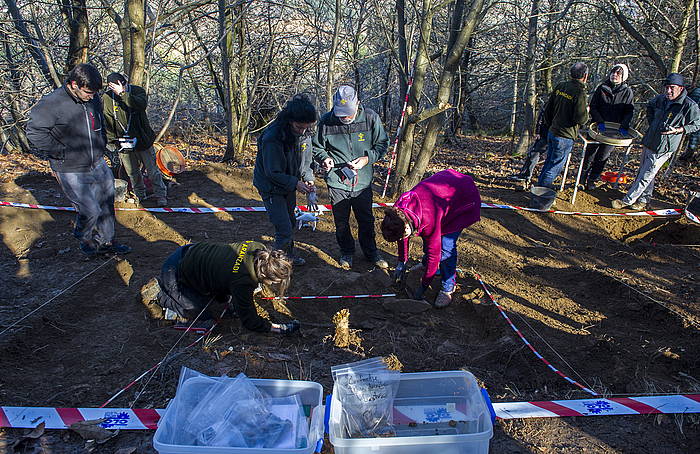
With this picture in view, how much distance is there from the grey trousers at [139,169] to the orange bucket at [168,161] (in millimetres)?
1110

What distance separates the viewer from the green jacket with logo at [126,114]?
20.5ft

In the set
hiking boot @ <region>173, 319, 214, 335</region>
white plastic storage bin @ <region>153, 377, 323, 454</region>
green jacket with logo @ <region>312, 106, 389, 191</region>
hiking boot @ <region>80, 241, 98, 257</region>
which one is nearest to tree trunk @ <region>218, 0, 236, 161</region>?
hiking boot @ <region>80, 241, 98, 257</region>

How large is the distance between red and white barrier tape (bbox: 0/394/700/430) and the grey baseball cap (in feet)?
9.61

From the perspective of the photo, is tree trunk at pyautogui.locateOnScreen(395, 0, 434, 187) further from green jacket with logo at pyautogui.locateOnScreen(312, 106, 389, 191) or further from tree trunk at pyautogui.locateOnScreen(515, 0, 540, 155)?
tree trunk at pyautogui.locateOnScreen(515, 0, 540, 155)

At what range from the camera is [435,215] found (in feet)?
12.2

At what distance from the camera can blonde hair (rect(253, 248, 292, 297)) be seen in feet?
10.5

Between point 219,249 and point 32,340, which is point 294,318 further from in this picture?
point 32,340

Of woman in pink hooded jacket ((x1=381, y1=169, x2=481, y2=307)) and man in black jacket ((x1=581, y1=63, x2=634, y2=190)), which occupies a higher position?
man in black jacket ((x1=581, y1=63, x2=634, y2=190))

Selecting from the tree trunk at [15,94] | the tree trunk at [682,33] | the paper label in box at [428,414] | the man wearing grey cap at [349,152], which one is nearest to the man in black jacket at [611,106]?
the tree trunk at [682,33]

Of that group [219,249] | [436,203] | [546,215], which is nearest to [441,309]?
[436,203]

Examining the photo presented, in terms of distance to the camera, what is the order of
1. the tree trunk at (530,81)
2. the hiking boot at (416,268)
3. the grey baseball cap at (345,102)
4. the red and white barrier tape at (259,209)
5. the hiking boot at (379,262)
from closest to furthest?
1. the grey baseball cap at (345,102)
2. the hiking boot at (416,268)
3. the hiking boot at (379,262)
4. the red and white barrier tape at (259,209)
5. the tree trunk at (530,81)

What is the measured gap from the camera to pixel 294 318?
14.4 feet

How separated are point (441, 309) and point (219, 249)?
2.27 meters

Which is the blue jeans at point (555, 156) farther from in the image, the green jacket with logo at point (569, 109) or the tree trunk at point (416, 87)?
the tree trunk at point (416, 87)
